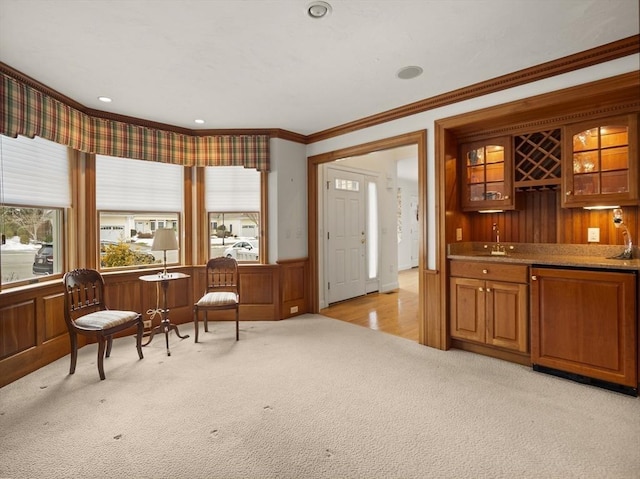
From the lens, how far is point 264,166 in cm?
466

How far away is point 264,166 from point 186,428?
330 centimetres

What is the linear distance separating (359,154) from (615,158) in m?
2.57

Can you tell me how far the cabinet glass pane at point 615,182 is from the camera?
286 cm

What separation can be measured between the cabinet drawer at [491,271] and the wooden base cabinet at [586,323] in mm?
116

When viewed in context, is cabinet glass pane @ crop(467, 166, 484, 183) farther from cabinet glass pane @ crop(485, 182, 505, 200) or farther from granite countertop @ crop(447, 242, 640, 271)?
granite countertop @ crop(447, 242, 640, 271)

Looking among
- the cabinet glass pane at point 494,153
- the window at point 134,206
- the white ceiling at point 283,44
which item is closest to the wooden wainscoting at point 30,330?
the window at point 134,206

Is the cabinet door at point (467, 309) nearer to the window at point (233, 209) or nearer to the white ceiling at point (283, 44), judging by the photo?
the white ceiling at point (283, 44)

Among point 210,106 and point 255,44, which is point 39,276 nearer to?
point 210,106

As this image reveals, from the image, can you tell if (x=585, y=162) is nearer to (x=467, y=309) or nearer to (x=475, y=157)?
(x=475, y=157)

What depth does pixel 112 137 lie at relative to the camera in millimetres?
3975

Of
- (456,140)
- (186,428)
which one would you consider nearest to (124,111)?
(186,428)

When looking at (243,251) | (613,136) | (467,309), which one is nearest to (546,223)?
(613,136)

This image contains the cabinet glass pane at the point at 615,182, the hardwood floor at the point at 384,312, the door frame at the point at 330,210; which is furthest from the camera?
the door frame at the point at 330,210

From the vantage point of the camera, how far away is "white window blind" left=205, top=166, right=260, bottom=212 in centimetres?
475
